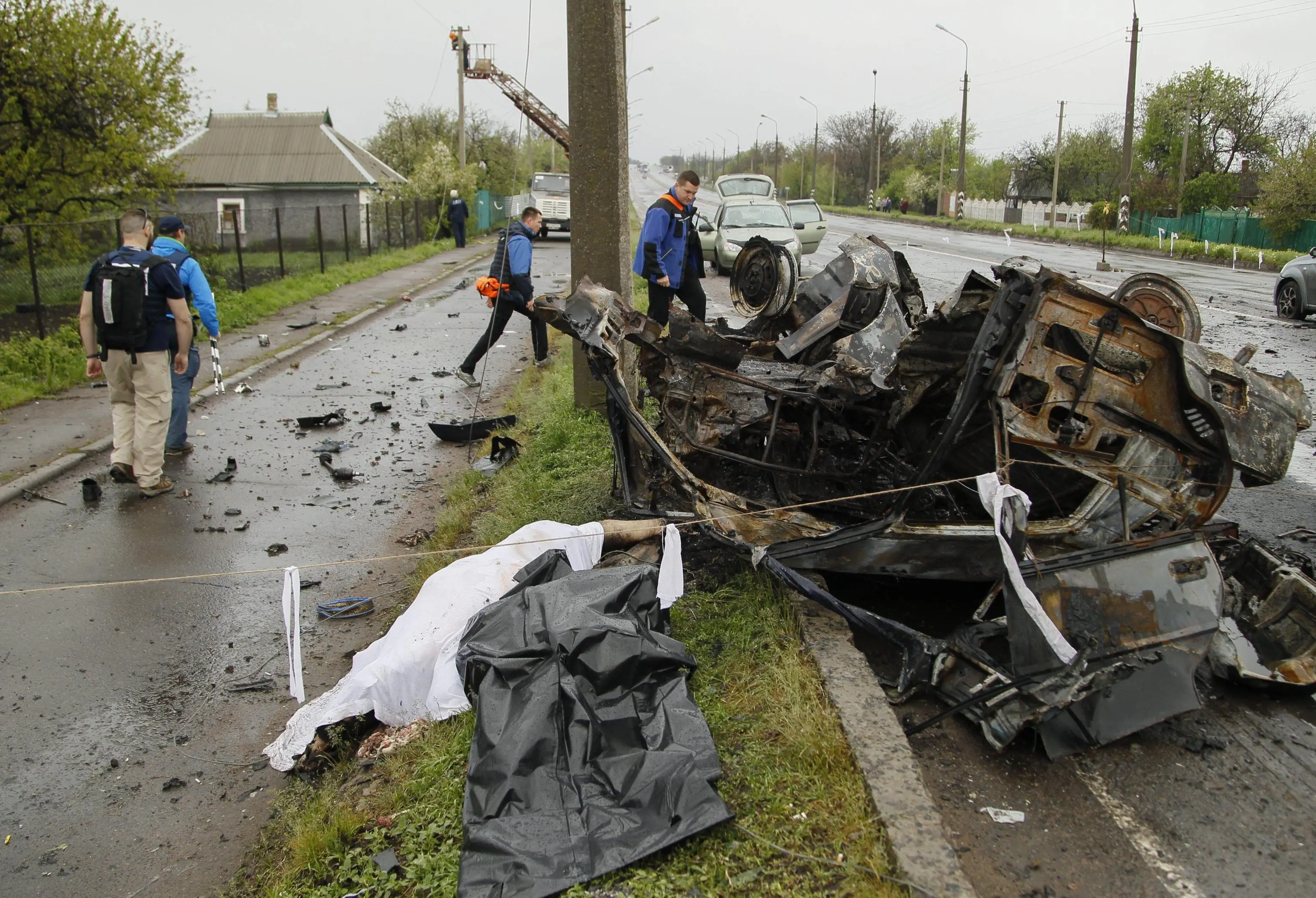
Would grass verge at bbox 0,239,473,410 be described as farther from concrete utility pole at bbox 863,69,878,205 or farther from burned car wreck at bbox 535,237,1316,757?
concrete utility pole at bbox 863,69,878,205

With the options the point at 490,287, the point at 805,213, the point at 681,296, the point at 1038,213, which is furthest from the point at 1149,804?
the point at 1038,213

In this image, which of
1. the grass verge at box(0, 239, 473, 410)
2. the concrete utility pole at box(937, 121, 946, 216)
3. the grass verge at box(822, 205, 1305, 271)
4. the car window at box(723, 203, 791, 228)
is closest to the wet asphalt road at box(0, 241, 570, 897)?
the grass verge at box(0, 239, 473, 410)

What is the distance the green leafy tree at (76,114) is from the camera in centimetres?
1380

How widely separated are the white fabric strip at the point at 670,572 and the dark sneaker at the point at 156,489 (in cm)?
455

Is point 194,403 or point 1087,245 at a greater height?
point 1087,245

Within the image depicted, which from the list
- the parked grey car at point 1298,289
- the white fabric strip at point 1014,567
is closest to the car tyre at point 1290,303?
the parked grey car at point 1298,289

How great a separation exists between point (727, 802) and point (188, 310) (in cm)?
627

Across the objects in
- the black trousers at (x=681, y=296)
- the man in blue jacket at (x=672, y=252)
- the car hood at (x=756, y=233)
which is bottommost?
the black trousers at (x=681, y=296)

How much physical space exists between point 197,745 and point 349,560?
1.89 metres

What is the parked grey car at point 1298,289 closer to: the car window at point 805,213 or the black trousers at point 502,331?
the car window at point 805,213

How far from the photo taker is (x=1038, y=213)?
4972 cm

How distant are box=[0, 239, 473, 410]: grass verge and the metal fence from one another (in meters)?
0.40

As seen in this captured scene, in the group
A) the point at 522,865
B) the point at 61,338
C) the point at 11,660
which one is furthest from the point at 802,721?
the point at 61,338

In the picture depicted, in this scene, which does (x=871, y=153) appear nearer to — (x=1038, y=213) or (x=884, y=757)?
(x=1038, y=213)
